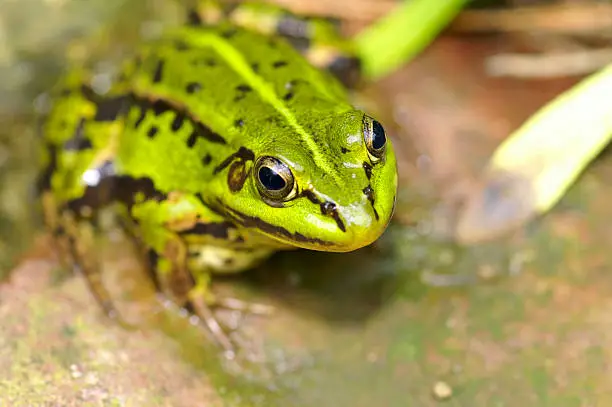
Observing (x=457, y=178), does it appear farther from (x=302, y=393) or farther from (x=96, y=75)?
(x=96, y=75)

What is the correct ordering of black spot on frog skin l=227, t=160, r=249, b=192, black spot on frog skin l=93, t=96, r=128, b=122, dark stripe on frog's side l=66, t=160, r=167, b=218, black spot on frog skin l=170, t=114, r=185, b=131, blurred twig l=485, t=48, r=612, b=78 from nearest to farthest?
1. black spot on frog skin l=227, t=160, r=249, b=192
2. black spot on frog skin l=170, t=114, r=185, b=131
3. dark stripe on frog's side l=66, t=160, r=167, b=218
4. black spot on frog skin l=93, t=96, r=128, b=122
5. blurred twig l=485, t=48, r=612, b=78

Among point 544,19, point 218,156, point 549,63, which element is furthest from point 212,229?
point 544,19

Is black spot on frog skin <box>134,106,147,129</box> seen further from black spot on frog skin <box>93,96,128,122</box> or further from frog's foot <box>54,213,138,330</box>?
frog's foot <box>54,213,138,330</box>

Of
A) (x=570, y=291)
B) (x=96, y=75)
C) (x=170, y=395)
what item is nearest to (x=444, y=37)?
(x=570, y=291)

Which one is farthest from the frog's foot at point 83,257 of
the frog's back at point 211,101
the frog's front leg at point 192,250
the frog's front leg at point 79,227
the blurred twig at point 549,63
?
the blurred twig at point 549,63

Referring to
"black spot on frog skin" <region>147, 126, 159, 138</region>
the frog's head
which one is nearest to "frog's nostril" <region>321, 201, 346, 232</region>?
the frog's head

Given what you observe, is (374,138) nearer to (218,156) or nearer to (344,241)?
(344,241)

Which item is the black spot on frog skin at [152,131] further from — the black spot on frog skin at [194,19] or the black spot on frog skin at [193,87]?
the black spot on frog skin at [194,19]

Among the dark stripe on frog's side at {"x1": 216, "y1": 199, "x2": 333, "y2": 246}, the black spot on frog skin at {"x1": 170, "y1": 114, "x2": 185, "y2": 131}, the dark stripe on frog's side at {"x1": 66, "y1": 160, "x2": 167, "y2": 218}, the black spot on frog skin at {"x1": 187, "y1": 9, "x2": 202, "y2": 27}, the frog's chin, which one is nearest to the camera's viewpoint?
the frog's chin
